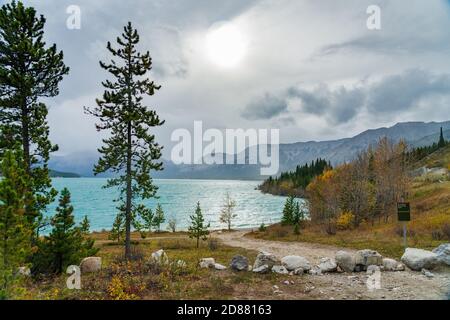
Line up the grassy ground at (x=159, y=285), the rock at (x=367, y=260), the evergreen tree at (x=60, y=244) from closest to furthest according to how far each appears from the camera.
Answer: the grassy ground at (x=159, y=285) → the rock at (x=367, y=260) → the evergreen tree at (x=60, y=244)

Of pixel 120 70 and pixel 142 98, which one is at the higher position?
pixel 120 70

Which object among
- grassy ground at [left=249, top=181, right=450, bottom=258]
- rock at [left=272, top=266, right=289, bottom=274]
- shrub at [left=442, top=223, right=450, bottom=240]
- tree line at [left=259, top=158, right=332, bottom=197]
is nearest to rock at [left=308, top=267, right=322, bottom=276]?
rock at [left=272, top=266, right=289, bottom=274]

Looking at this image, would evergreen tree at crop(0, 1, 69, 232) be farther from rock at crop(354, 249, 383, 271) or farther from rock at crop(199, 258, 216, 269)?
rock at crop(354, 249, 383, 271)

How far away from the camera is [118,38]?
19922 mm

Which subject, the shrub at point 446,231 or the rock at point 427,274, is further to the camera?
the shrub at point 446,231

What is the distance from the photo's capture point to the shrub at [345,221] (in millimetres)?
40656

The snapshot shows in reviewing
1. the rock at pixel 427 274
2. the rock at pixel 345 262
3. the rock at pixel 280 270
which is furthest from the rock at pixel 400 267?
the rock at pixel 280 270

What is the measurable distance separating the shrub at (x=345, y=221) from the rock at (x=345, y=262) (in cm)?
2889

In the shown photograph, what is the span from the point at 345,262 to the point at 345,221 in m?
29.4

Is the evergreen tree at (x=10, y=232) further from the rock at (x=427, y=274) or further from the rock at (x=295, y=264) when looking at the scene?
the rock at (x=427, y=274)

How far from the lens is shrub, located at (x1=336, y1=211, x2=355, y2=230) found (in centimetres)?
4066
